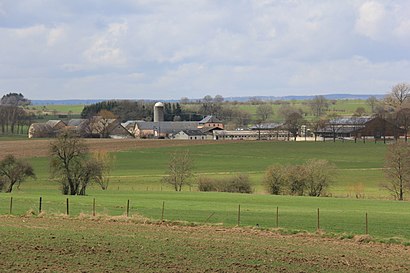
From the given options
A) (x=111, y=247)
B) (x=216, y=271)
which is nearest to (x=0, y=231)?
(x=111, y=247)

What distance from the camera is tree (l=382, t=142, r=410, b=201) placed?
69.2m

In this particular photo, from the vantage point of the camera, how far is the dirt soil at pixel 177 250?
21844 mm

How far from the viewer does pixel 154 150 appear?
412 ft

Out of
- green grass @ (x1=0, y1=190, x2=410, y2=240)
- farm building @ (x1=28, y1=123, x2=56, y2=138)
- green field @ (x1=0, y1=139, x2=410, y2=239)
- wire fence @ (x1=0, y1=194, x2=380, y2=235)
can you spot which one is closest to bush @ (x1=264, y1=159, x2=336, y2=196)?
green field @ (x1=0, y1=139, x2=410, y2=239)

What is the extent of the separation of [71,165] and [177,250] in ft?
148

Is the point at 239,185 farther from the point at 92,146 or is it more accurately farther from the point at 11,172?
the point at 92,146

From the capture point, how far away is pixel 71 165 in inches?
2680

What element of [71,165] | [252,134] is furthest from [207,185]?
[252,134]

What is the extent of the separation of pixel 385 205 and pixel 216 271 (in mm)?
34171

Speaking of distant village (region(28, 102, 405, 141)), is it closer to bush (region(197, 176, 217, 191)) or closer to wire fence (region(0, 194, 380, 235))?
bush (region(197, 176, 217, 191))

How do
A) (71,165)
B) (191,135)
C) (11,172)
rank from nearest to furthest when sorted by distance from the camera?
(71,165) < (11,172) < (191,135)

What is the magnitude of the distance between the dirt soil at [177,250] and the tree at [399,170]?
41396mm

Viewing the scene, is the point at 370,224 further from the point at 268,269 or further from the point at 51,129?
the point at 51,129

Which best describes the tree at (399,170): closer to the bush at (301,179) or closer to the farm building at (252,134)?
the bush at (301,179)
